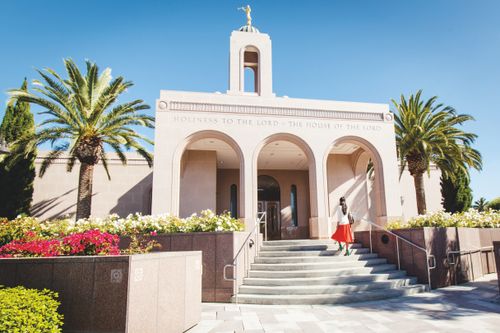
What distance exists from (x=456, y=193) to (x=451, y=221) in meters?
13.4

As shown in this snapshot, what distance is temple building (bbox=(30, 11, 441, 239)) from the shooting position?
14.4 m

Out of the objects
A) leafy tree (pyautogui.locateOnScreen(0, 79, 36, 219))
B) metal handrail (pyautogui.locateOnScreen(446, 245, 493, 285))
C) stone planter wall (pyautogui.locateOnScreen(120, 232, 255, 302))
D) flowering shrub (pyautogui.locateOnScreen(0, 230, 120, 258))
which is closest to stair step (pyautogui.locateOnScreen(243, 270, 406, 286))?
stone planter wall (pyautogui.locateOnScreen(120, 232, 255, 302))

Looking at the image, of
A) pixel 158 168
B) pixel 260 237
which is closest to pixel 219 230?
pixel 260 237

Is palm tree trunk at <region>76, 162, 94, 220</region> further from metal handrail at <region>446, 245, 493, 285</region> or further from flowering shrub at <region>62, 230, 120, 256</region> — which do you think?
metal handrail at <region>446, 245, 493, 285</region>

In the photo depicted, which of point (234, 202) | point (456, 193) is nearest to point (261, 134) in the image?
point (234, 202)

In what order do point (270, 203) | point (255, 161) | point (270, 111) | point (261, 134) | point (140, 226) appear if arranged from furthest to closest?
point (270, 203) < point (270, 111) < point (261, 134) < point (255, 161) < point (140, 226)

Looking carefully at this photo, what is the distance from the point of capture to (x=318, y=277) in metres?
9.29

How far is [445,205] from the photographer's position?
23.0 m

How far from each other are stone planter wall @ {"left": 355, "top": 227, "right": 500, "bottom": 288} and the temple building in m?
3.43

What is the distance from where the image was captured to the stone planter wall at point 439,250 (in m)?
9.98

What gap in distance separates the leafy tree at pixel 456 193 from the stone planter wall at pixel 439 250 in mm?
11299

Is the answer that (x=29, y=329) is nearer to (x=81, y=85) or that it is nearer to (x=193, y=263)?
(x=193, y=263)

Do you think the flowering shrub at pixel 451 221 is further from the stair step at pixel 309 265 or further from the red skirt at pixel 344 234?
the stair step at pixel 309 265

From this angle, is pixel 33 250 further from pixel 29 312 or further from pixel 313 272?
pixel 313 272
